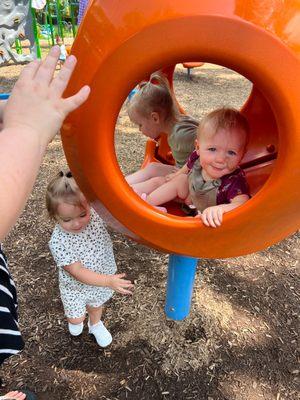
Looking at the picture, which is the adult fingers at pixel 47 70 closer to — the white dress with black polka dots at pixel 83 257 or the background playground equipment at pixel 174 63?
the background playground equipment at pixel 174 63

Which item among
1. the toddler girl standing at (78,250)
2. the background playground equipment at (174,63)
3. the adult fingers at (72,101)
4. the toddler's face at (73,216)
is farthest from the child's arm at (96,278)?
the adult fingers at (72,101)

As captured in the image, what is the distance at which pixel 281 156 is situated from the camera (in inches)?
46.1

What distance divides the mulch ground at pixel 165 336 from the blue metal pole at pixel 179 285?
0.09m

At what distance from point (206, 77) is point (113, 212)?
607cm

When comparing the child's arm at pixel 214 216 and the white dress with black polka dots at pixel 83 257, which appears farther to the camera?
the white dress with black polka dots at pixel 83 257

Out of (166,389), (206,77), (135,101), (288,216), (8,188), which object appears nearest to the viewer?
(8,188)

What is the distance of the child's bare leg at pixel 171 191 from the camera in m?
1.75

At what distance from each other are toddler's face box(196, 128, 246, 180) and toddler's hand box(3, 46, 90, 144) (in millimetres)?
707

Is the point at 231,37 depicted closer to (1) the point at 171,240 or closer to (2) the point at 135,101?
(1) the point at 171,240

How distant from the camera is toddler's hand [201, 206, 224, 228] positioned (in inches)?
51.8

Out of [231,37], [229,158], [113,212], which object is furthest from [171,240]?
[231,37]

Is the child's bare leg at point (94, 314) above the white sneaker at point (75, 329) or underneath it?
above

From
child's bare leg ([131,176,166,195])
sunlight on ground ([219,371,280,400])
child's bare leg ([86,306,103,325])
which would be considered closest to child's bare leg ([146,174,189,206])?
child's bare leg ([131,176,166,195])

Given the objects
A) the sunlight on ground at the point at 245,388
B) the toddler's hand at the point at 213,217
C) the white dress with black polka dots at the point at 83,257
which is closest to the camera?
the toddler's hand at the point at 213,217
